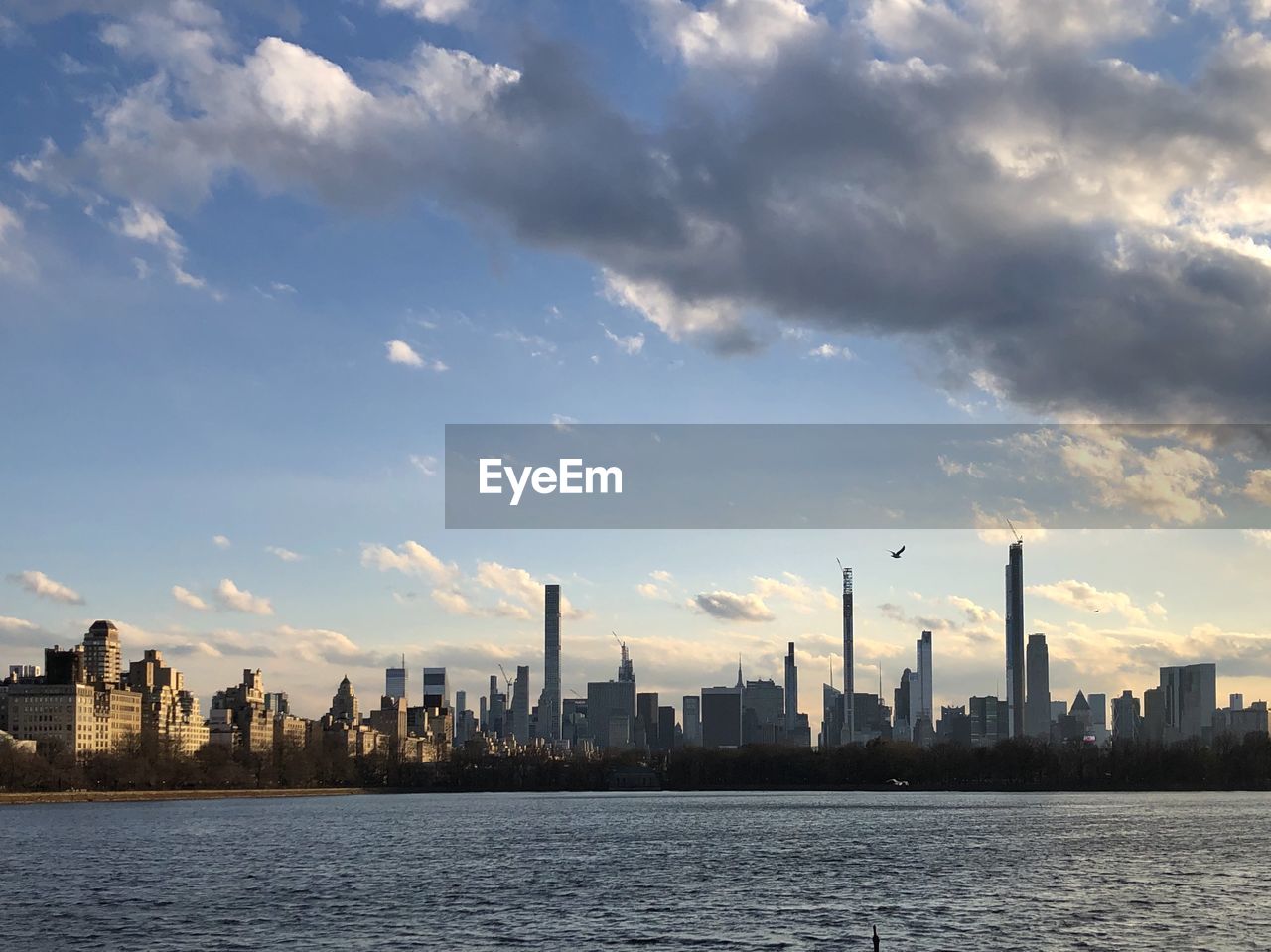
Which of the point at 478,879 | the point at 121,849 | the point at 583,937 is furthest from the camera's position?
the point at 121,849

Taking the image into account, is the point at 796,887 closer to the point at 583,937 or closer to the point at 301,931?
the point at 583,937

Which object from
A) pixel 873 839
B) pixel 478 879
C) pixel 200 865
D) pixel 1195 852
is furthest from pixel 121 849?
pixel 1195 852

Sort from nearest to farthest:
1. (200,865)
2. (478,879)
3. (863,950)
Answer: (863,950)
(478,879)
(200,865)

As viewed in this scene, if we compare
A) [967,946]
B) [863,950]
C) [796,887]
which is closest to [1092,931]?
[967,946]

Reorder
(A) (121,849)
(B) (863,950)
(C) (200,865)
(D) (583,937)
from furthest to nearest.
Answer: (A) (121,849)
(C) (200,865)
(D) (583,937)
(B) (863,950)

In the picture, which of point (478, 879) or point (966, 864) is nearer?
point (478, 879)

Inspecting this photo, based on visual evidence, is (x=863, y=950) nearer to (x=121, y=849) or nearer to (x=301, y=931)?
(x=301, y=931)
